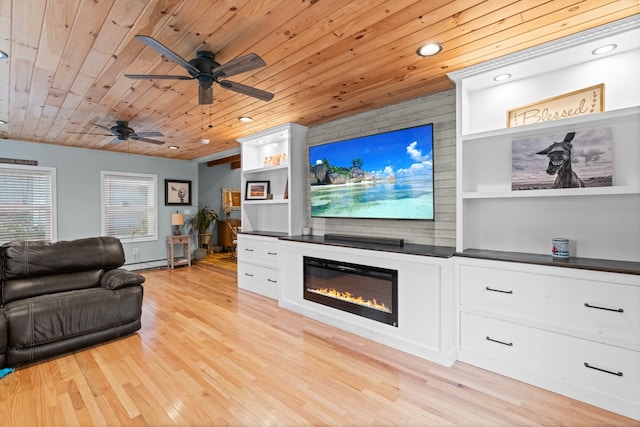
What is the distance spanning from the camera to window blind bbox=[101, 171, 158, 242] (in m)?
6.05

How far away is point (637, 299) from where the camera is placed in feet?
5.90

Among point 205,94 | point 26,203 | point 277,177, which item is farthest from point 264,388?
point 26,203

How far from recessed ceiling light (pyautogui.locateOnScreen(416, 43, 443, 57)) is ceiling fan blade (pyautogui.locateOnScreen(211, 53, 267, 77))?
1110 mm

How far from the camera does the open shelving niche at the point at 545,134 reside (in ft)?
6.70

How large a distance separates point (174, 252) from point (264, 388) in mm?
5613

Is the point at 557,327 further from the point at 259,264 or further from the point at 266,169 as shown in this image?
the point at 266,169

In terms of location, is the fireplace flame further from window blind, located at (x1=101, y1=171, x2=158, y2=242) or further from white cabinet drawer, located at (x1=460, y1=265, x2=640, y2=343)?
window blind, located at (x1=101, y1=171, x2=158, y2=242)

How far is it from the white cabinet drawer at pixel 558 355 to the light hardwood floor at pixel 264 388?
0.44 feet

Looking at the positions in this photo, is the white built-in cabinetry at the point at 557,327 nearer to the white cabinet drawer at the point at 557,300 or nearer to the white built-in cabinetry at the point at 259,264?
the white cabinet drawer at the point at 557,300

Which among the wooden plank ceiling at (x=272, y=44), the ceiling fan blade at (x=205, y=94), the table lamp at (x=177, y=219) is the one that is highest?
the wooden plank ceiling at (x=272, y=44)

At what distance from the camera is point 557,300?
2.05 metres

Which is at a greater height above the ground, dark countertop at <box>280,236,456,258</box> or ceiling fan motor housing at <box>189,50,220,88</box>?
ceiling fan motor housing at <box>189,50,220,88</box>

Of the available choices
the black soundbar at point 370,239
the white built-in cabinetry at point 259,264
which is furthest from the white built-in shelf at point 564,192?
the white built-in cabinetry at point 259,264

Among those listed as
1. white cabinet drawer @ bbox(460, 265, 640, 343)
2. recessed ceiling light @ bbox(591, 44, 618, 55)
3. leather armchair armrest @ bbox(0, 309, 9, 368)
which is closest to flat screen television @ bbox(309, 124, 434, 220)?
white cabinet drawer @ bbox(460, 265, 640, 343)
